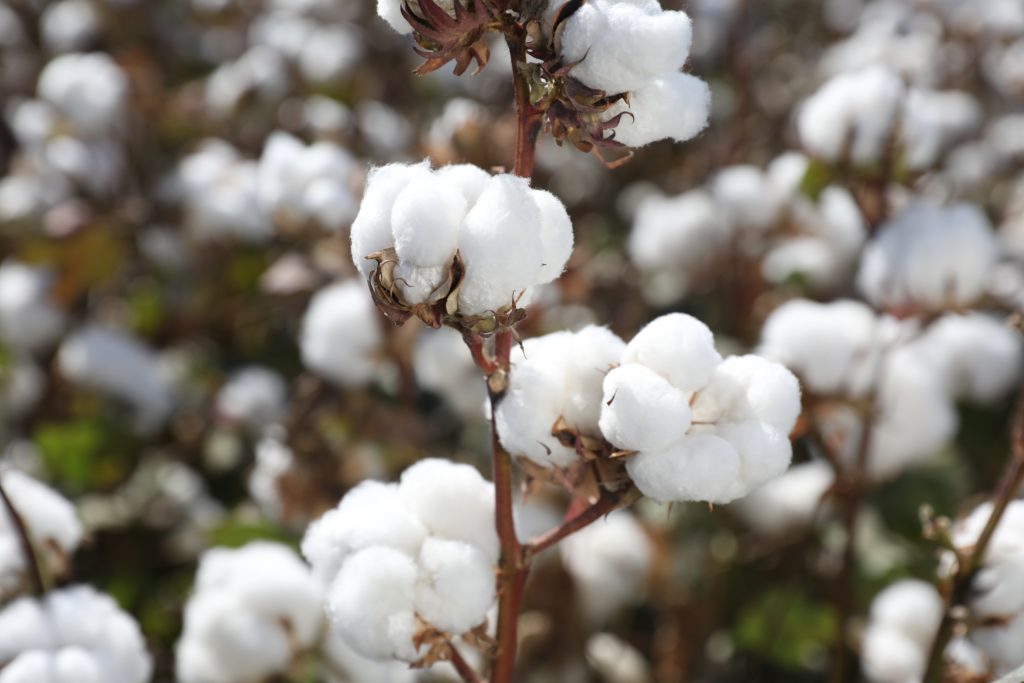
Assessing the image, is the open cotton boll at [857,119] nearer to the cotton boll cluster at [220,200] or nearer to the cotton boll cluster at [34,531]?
the cotton boll cluster at [34,531]

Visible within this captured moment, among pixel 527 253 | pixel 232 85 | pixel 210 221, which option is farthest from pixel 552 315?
pixel 232 85

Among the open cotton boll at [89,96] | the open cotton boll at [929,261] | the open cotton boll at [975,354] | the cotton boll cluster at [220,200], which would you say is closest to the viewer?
the open cotton boll at [929,261]

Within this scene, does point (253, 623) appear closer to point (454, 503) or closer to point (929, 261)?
point (454, 503)

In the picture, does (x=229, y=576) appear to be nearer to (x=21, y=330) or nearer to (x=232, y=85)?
(x=21, y=330)

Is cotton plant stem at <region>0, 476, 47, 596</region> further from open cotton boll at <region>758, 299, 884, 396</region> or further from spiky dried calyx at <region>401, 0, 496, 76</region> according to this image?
open cotton boll at <region>758, 299, 884, 396</region>

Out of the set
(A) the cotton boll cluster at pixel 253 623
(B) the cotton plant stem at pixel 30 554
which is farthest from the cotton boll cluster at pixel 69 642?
(A) the cotton boll cluster at pixel 253 623

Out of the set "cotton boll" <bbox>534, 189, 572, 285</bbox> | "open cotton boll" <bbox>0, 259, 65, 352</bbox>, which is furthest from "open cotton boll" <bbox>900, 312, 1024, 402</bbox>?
"open cotton boll" <bbox>0, 259, 65, 352</bbox>
